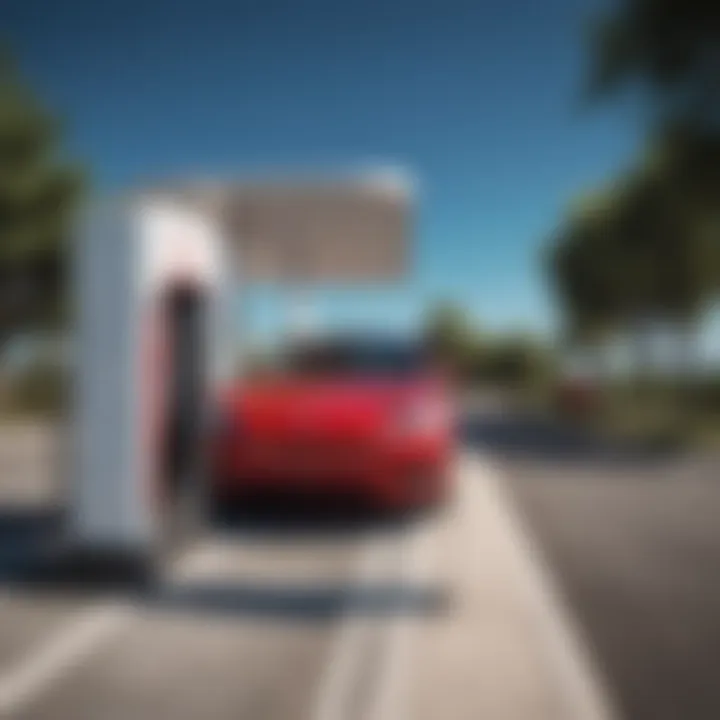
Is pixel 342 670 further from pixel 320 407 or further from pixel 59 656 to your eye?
→ pixel 320 407

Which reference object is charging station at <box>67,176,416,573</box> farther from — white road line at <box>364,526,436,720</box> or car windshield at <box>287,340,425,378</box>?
white road line at <box>364,526,436,720</box>

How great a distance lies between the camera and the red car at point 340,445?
725cm

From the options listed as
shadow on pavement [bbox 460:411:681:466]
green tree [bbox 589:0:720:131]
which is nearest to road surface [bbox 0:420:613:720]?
shadow on pavement [bbox 460:411:681:466]

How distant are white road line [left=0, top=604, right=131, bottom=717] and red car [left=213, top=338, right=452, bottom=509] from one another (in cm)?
215

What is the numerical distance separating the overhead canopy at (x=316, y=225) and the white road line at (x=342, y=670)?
2.86m

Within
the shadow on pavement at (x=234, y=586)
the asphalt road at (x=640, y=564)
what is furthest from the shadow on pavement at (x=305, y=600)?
the asphalt road at (x=640, y=564)

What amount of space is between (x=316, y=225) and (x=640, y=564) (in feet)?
12.4

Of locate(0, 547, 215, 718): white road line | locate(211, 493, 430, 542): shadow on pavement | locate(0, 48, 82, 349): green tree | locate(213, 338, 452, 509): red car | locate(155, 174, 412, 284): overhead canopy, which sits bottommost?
locate(0, 547, 215, 718): white road line

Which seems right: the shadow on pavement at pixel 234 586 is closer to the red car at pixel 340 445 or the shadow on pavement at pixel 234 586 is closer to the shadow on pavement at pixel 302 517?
the shadow on pavement at pixel 302 517

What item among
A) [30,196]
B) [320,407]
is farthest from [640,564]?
[30,196]

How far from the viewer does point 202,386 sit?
822 cm

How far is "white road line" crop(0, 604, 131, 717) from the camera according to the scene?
12.6 feet

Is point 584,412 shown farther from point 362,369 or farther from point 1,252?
point 362,369

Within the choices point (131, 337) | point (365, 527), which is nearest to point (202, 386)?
point (365, 527)
